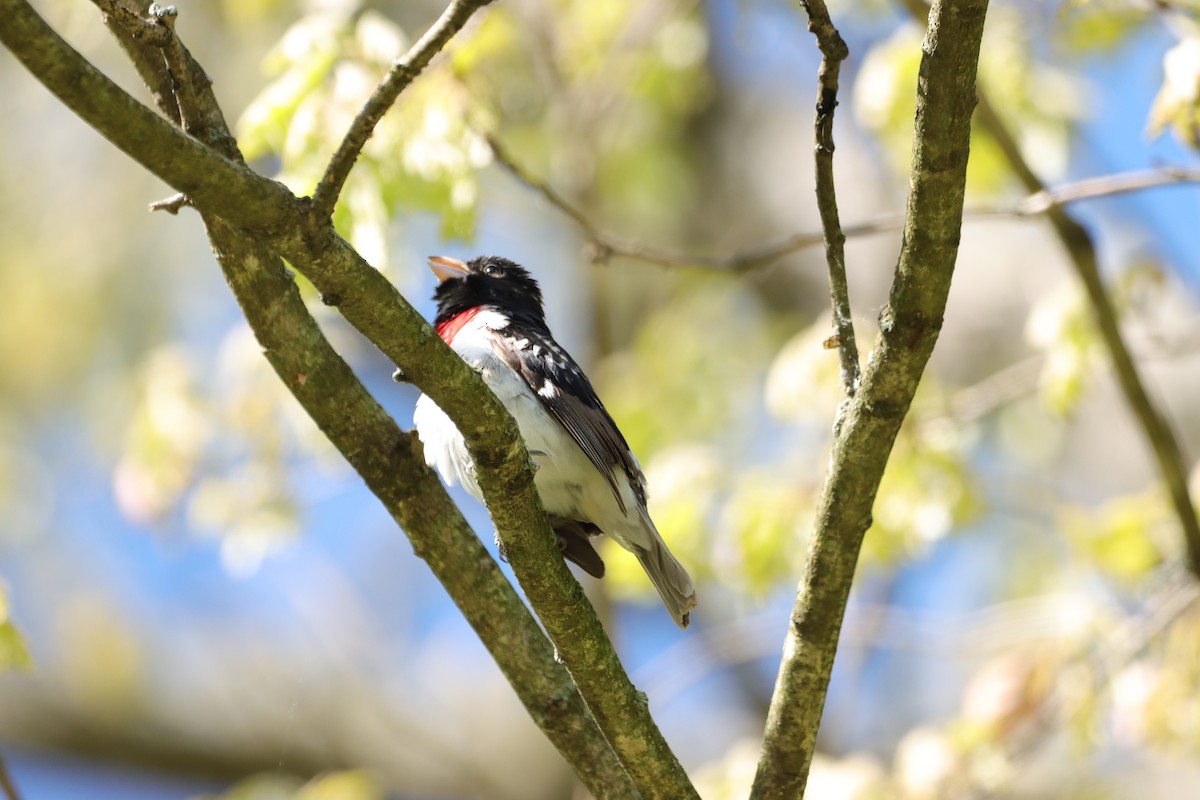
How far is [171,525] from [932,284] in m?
6.36

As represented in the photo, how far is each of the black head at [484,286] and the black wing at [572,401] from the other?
662mm

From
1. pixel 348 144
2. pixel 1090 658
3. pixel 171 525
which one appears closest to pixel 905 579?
pixel 1090 658

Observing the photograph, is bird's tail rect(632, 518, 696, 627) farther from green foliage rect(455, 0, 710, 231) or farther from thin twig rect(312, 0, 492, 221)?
thin twig rect(312, 0, 492, 221)

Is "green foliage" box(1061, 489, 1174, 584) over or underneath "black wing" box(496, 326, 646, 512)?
over

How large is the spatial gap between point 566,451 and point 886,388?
1.77 m

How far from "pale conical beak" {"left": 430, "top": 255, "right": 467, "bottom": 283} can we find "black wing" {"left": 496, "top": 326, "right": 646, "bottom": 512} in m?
0.92

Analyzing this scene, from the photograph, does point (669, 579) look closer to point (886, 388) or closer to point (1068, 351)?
point (886, 388)

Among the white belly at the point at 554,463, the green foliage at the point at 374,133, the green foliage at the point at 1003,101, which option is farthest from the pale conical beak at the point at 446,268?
the green foliage at the point at 1003,101

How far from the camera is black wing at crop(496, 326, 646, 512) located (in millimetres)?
3939

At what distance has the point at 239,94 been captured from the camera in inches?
372

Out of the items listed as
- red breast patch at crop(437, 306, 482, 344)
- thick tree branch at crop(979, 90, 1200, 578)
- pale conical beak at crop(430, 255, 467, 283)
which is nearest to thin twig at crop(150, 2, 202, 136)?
red breast patch at crop(437, 306, 482, 344)

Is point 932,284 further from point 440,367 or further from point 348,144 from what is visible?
point 348,144

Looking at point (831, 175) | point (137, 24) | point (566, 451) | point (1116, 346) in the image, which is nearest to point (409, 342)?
point (137, 24)

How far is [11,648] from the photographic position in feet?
10.6
